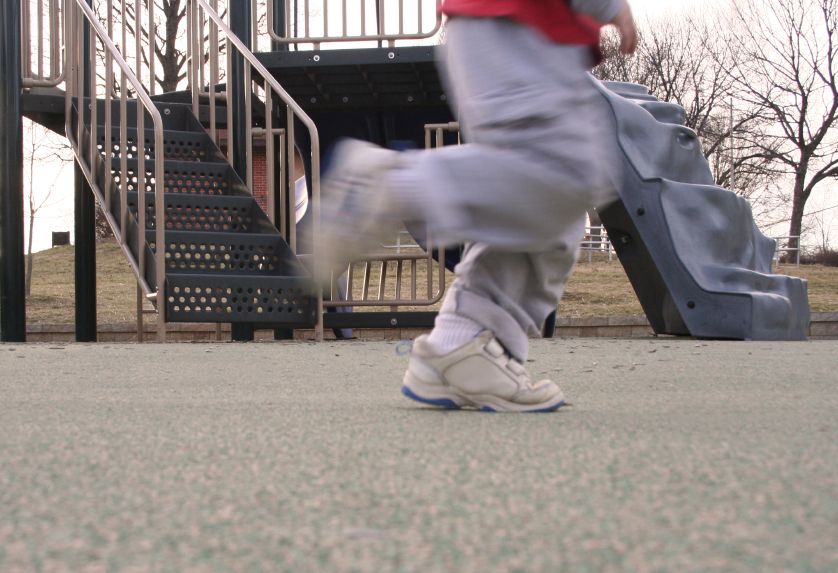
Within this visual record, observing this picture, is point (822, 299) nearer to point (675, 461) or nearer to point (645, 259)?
point (645, 259)

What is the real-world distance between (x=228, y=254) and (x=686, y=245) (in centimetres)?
324

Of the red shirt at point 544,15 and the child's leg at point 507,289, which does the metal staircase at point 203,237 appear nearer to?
the child's leg at point 507,289

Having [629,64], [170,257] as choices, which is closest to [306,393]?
[170,257]

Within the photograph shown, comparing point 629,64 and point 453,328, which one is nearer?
point 453,328

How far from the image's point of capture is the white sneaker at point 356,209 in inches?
82.6

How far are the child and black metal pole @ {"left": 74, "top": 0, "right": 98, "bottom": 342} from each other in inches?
252

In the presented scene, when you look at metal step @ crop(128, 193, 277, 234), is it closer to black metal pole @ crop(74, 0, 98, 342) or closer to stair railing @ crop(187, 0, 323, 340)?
stair railing @ crop(187, 0, 323, 340)

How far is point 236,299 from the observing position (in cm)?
663

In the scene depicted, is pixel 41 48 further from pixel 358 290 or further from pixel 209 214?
pixel 358 290

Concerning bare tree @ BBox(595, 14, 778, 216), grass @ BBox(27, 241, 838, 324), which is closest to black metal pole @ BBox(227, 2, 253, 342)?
grass @ BBox(27, 241, 838, 324)

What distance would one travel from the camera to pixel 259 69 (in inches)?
286

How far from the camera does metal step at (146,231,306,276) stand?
6.77 meters

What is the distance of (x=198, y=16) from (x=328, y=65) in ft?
3.91

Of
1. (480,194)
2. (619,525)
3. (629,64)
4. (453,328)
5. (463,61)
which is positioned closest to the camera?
(619,525)
